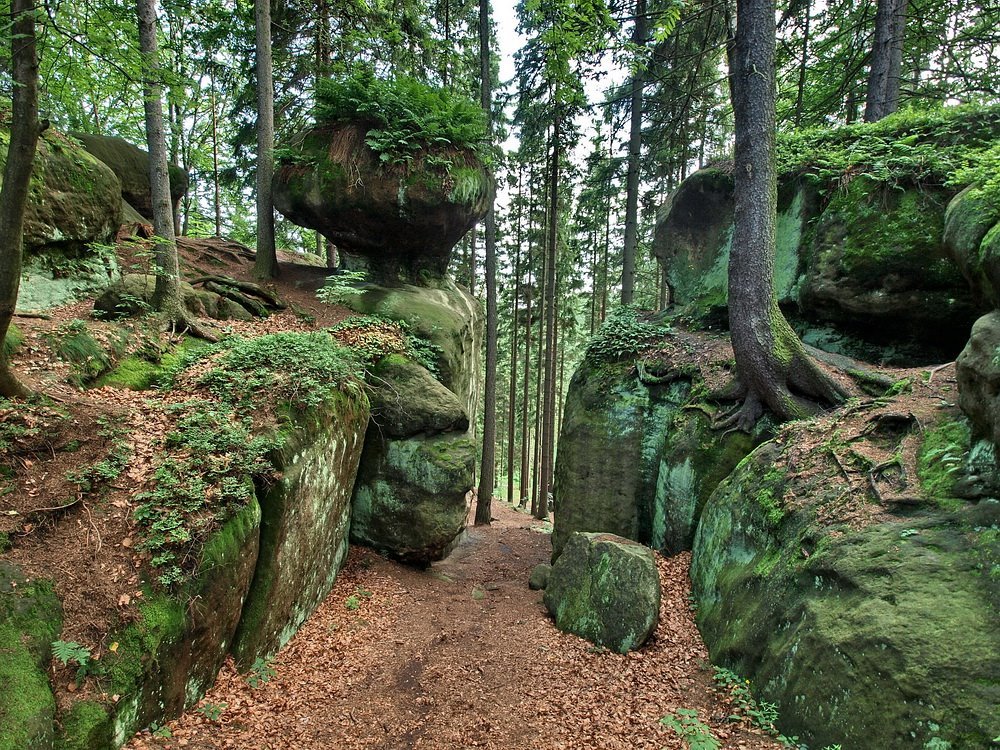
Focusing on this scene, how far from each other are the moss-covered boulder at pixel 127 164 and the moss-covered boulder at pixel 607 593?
41.4 ft

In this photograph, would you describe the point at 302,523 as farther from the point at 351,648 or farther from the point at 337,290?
the point at 337,290

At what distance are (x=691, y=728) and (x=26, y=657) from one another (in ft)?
17.7

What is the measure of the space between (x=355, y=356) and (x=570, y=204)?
14918mm

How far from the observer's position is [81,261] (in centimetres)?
796

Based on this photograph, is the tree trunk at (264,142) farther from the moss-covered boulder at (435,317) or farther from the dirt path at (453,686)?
the dirt path at (453,686)

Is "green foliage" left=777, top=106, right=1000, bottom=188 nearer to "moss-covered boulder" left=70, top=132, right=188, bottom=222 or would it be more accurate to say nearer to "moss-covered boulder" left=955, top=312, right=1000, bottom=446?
"moss-covered boulder" left=955, top=312, right=1000, bottom=446

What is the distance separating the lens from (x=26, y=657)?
3.39m

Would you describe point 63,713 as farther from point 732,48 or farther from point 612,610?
point 732,48

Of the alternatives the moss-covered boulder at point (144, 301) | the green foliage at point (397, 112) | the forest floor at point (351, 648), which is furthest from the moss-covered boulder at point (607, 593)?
the green foliage at point (397, 112)

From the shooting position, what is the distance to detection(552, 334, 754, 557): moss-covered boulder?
7.77 m

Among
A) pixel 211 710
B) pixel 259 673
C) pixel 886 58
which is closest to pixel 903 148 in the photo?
pixel 886 58

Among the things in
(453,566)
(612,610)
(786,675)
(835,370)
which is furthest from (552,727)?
(835,370)

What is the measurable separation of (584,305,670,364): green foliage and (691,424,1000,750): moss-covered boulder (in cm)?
427

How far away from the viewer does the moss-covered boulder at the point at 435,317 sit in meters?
11.0
